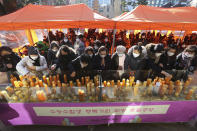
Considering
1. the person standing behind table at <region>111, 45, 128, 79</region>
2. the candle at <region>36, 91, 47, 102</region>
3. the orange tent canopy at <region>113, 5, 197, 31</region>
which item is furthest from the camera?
the orange tent canopy at <region>113, 5, 197, 31</region>

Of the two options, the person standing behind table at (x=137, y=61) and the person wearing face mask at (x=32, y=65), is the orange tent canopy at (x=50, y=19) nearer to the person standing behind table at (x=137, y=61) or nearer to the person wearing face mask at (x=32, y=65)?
the person wearing face mask at (x=32, y=65)

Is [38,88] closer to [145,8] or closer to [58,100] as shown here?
[58,100]

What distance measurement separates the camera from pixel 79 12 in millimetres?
4176

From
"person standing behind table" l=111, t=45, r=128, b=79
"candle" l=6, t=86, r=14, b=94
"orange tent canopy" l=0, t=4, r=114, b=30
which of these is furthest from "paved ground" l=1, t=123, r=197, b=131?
"orange tent canopy" l=0, t=4, r=114, b=30

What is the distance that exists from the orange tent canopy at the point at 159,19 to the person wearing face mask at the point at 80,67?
2499 millimetres

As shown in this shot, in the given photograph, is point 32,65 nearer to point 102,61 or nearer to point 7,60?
point 7,60

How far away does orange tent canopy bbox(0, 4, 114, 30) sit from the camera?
12.0 feet

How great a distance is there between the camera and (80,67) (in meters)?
2.24

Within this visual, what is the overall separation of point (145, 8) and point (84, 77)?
14.1 ft

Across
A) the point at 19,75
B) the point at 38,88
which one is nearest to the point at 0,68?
the point at 19,75

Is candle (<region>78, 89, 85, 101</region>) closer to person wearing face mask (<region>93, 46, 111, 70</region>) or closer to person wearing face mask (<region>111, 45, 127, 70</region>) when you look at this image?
person wearing face mask (<region>93, 46, 111, 70</region>)

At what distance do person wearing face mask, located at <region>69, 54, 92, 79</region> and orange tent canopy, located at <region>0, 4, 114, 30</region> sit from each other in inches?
81.5

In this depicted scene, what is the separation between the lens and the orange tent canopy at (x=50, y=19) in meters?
3.67

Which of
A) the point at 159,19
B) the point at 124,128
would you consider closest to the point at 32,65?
the point at 124,128
